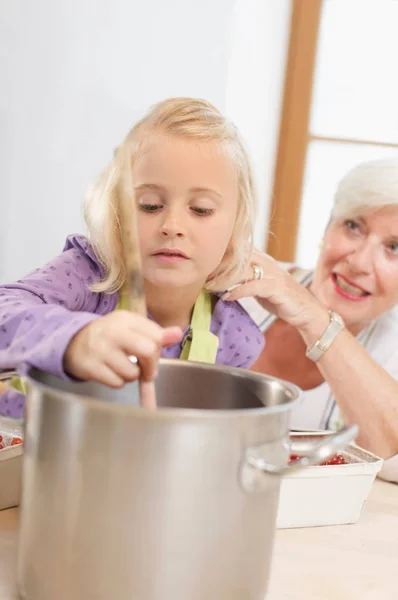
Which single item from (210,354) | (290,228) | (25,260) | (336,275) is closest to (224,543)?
(210,354)

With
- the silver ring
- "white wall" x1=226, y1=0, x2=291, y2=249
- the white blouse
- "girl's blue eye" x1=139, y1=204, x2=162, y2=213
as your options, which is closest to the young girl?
"girl's blue eye" x1=139, y1=204, x2=162, y2=213

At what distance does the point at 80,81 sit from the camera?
2.54 metres

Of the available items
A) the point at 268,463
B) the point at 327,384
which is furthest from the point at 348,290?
the point at 268,463

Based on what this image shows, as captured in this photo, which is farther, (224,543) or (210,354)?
(210,354)

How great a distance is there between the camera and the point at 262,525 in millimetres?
505

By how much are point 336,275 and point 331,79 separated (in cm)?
170

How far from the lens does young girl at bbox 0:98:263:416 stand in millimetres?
866

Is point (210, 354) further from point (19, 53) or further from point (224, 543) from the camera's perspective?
point (19, 53)

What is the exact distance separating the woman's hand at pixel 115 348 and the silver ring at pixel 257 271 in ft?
2.31

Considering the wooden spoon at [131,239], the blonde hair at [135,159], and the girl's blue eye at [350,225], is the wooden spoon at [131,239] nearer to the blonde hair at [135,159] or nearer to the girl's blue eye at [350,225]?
the blonde hair at [135,159]

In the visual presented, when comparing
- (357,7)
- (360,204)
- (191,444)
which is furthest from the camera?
(357,7)

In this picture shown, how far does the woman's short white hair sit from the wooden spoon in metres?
Result: 1.01

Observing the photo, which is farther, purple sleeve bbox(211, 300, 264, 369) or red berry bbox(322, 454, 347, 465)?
purple sleeve bbox(211, 300, 264, 369)

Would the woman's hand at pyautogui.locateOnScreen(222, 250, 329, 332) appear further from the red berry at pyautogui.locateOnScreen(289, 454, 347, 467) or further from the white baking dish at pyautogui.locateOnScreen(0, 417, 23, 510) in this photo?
the white baking dish at pyautogui.locateOnScreen(0, 417, 23, 510)
